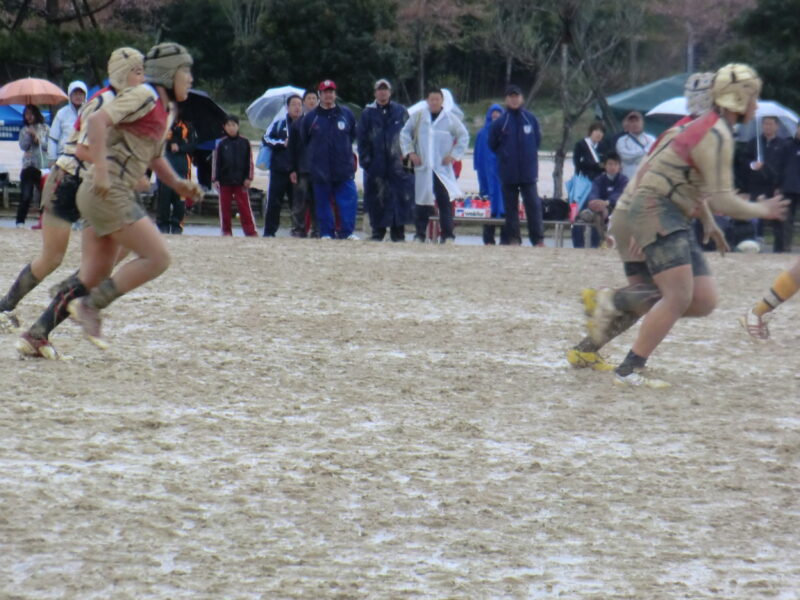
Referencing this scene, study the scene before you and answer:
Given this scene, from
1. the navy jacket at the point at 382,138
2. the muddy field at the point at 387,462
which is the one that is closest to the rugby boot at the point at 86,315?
the muddy field at the point at 387,462

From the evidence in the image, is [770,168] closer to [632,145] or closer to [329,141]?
[632,145]

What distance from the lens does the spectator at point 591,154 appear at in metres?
16.9

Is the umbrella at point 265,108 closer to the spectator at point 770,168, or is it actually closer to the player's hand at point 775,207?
the spectator at point 770,168

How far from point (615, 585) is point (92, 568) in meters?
1.58

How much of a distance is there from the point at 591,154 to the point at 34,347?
10.7 meters

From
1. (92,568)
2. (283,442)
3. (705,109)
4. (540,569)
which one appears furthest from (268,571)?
(705,109)

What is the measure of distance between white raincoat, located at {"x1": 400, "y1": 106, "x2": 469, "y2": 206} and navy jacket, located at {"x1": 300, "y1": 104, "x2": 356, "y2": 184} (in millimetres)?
696

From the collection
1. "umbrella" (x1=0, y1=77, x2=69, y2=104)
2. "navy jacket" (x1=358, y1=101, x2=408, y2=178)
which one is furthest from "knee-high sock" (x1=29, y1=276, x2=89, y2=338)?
"umbrella" (x1=0, y1=77, x2=69, y2=104)

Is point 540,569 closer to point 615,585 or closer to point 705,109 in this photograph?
point 615,585

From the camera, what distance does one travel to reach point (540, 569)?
423cm

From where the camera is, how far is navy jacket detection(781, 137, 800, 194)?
1662 centimetres

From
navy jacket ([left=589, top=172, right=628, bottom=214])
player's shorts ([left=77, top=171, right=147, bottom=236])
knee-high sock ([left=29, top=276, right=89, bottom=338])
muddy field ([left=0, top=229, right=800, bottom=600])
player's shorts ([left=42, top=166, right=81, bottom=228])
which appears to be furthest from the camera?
navy jacket ([left=589, top=172, right=628, bottom=214])

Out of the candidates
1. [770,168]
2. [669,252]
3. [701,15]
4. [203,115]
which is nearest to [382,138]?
[770,168]

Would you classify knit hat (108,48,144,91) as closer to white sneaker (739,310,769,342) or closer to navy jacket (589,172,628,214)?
white sneaker (739,310,769,342)
